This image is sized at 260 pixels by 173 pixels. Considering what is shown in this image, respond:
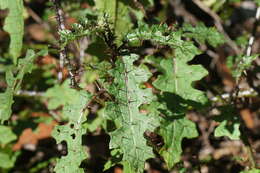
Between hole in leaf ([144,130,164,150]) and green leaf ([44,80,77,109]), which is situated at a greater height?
green leaf ([44,80,77,109])

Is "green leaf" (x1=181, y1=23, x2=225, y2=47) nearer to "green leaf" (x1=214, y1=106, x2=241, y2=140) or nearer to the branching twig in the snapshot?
the branching twig

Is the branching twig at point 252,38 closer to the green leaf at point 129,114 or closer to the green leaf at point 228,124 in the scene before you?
the green leaf at point 228,124

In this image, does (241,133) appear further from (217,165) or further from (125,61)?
(125,61)

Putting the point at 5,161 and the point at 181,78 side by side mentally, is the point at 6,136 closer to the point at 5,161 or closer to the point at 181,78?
the point at 5,161

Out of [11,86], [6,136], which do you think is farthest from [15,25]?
[6,136]

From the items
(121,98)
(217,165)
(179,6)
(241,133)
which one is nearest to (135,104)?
(121,98)

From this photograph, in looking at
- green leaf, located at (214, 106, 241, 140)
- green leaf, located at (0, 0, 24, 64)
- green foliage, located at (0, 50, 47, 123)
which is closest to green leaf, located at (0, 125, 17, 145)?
green foliage, located at (0, 50, 47, 123)
